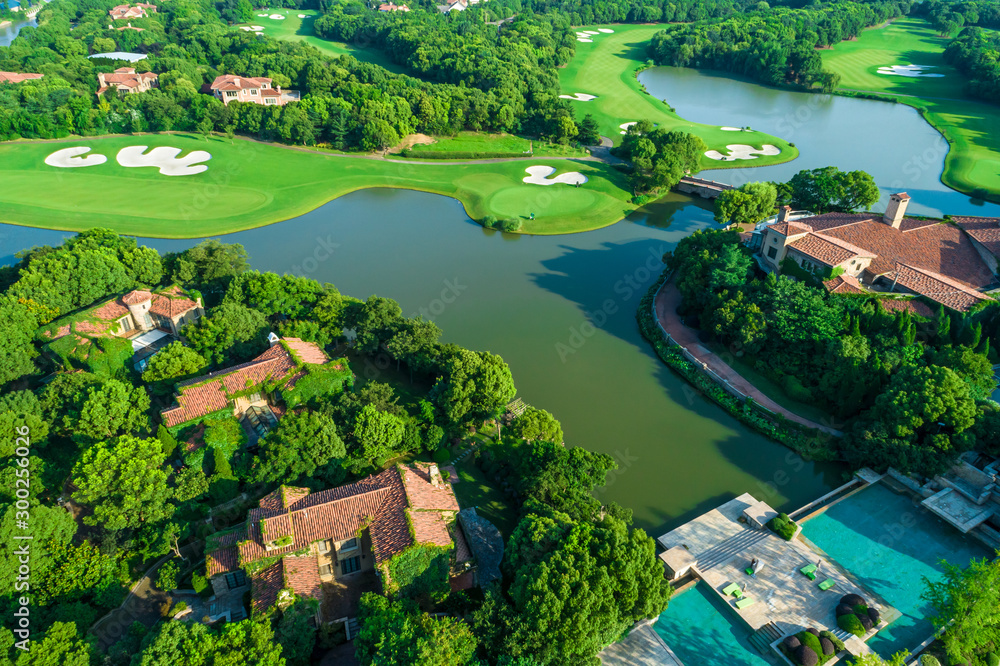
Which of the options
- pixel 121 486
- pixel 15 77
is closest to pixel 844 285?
pixel 121 486

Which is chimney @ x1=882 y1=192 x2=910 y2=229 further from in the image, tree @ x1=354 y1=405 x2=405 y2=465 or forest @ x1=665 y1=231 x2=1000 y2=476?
tree @ x1=354 y1=405 x2=405 y2=465

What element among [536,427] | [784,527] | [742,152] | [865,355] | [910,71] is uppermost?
[910,71]

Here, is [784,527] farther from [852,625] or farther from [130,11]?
[130,11]

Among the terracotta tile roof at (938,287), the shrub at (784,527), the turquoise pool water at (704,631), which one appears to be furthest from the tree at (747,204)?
the turquoise pool water at (704,631)

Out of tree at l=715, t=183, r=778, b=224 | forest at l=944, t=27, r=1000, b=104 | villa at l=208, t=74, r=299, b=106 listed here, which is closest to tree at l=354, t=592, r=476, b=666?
tree at l=715, t=183, r=778, b=224

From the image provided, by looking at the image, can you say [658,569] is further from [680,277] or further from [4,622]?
[680,277]

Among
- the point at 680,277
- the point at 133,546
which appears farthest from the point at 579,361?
the point at 133,546
